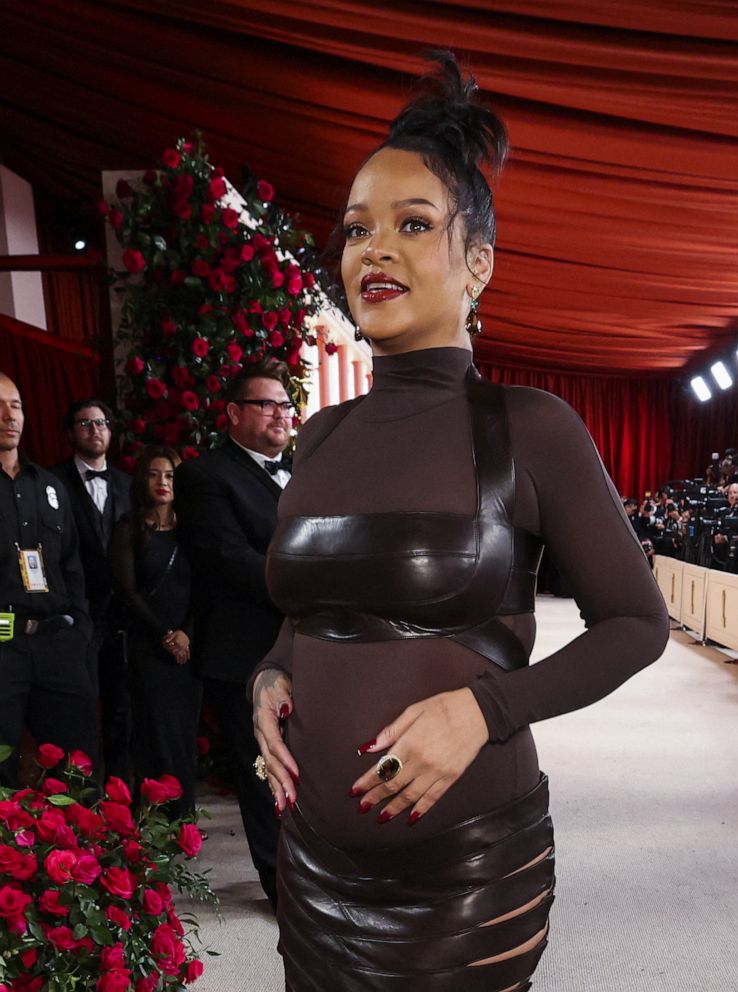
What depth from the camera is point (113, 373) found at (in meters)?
3.42

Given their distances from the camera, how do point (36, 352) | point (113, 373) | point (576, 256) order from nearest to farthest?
point (113, 373) < point (36, 352) < point (576, 256)

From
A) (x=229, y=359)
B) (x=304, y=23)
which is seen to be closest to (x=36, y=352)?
(x=229, y=359)

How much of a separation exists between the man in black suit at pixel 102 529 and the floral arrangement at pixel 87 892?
1.73 meters

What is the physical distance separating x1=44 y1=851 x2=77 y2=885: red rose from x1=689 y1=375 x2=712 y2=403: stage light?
12556 millimetres

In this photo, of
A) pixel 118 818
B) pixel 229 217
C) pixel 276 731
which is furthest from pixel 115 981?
pixel 229 217

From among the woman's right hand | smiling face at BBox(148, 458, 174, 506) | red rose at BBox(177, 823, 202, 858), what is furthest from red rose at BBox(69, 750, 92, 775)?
smiling face at BBox(148, 458, 174, 506)

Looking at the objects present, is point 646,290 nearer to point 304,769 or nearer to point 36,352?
point 36,352

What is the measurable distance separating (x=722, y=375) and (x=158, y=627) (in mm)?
10270

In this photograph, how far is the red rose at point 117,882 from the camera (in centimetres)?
147

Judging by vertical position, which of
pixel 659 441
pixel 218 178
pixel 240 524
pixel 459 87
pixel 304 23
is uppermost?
pixel 304 23

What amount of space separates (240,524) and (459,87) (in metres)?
1.80

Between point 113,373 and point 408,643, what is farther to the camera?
point 113,373

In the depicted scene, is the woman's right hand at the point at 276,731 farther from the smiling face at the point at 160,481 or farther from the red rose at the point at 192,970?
the smiling face at the point at 160,481

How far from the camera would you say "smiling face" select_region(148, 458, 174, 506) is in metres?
3.08
